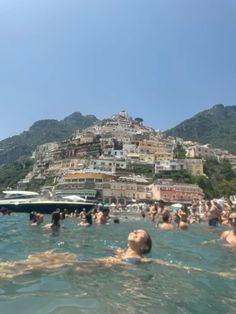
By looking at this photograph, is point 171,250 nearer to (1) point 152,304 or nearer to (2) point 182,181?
(1) point 152,304

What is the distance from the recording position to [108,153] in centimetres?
13200

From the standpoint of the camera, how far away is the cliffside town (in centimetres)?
9788

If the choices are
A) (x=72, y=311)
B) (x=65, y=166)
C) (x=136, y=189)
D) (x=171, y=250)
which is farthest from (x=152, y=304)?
(x=65, y=166)

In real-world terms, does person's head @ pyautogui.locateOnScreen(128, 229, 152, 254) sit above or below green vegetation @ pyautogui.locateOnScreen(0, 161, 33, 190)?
below

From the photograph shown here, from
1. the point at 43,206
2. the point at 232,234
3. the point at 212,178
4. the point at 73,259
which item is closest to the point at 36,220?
the point at 232,234

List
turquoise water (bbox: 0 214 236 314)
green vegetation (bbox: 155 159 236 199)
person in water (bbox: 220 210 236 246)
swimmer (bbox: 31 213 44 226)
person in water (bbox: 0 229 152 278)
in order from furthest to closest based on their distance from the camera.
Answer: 1. green vegetation (bbox: 155 159 236 199)
2. swimmer (bbox: 31 213 44 226)
3. person in water (bbox: 220 210 236 246)
4. person in water (bbox: 0 229 152 278)
5. turquoise water (bbox: 0 214 236 314)

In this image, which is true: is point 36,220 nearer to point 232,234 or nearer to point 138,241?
point 232,234

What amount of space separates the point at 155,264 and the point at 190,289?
1.67 meters

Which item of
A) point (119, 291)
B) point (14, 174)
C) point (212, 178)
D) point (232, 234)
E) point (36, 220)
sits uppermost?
point (14, 174)

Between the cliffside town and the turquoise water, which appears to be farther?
the cliffside town

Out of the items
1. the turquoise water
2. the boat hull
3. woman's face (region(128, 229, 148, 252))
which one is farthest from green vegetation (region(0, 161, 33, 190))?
the turquoise water

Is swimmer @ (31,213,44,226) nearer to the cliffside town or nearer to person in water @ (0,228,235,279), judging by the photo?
person in water @ (0,228,235,279)

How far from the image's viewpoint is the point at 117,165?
120 m

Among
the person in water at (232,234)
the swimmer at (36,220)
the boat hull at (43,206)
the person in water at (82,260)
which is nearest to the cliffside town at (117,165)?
the boat hull at (43,206)
